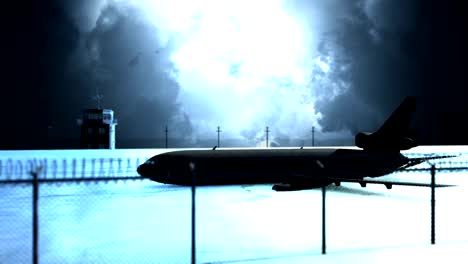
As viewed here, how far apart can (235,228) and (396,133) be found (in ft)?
104

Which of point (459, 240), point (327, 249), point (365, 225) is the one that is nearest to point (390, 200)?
point (365, 225)

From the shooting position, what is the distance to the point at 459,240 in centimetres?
1759

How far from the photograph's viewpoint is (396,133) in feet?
155

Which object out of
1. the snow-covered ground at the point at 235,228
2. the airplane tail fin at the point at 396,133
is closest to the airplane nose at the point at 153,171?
the snow-covered ground at the point at 235,228

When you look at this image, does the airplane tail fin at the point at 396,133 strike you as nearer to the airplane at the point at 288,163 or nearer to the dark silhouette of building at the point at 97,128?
the airplane at the point at 288,163

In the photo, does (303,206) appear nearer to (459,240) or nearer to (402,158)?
(459,240)

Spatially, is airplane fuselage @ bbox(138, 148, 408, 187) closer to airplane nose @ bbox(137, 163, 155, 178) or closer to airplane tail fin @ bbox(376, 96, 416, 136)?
airplane nose @ bbox(137, 163, 155, 178)

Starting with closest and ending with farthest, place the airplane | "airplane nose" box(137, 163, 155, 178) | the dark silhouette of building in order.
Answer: "airplane nose" box(137, 163, 155, 178)
the airplane
the dark silhouette of building

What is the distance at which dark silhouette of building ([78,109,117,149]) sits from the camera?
525 ft

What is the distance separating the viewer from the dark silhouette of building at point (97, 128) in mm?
160125

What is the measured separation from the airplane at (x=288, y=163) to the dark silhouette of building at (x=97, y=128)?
126329mm

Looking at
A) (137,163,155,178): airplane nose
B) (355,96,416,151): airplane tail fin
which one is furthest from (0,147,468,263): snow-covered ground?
(355,96,416,151): airplane tail fin

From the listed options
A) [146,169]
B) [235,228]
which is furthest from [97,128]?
[235,228]

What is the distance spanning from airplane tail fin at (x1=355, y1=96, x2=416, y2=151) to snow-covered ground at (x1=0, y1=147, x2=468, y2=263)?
11280 millimetres
